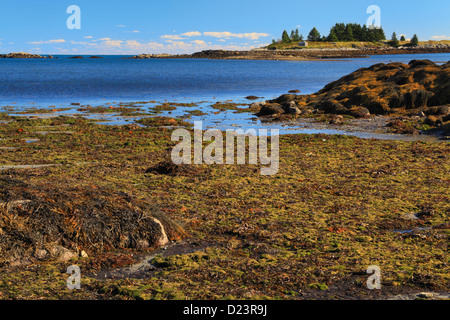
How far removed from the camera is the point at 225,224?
1018 centimetres

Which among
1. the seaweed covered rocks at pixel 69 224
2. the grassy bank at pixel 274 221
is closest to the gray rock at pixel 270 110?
the grassy bank at pixel 274 221

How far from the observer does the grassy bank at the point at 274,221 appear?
7.21 meters

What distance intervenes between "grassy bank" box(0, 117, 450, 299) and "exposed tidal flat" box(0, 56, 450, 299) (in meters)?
0.03

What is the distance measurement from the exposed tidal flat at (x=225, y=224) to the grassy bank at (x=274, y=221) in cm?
3

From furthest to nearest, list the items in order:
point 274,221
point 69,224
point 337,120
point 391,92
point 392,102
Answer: point 391,92
point 392,102
point 337,120
point 274,221
point 69,224

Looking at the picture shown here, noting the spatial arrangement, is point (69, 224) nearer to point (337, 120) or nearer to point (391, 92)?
point (337, 120)

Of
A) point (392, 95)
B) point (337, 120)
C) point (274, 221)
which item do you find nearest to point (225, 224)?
point (274, 221)

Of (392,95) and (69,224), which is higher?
(392,95)

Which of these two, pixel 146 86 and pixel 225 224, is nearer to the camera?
pixel 225 224

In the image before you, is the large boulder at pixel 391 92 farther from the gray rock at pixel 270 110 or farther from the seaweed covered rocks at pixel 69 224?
the seaweed covered rocks at pixel 69 224

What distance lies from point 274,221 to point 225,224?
112 cm
